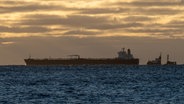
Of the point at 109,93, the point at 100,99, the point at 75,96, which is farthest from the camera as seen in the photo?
the point at 109,93

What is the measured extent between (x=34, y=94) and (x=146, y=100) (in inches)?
529

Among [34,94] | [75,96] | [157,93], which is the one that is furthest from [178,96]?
[34,94]

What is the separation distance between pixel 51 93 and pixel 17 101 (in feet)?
34.9

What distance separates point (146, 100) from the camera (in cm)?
6372

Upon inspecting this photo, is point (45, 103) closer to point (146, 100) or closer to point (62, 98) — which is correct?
point (62, 98)

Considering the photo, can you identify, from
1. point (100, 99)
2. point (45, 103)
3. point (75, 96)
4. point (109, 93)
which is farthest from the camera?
point (109, 93)

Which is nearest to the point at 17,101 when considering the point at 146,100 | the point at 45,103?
the point at 45,103

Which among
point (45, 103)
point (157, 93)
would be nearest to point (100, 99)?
point (45, 103)

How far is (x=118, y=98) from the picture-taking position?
2591 inches

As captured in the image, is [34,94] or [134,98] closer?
[134,98]

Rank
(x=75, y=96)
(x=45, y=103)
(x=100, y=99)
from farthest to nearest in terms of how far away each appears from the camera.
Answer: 1. (x=75, y=96)
2. (x=100, y=99)
3. (x=45, y=103)

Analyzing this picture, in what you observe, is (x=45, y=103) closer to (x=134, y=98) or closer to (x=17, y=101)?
(x=17, y=101)

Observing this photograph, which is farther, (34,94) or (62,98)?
(34,94)

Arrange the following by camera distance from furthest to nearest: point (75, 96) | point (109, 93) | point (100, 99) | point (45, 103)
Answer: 1. point (109, 93)
2. point (75, 96)
3. point (100, 99)
4. point (45, 103)
